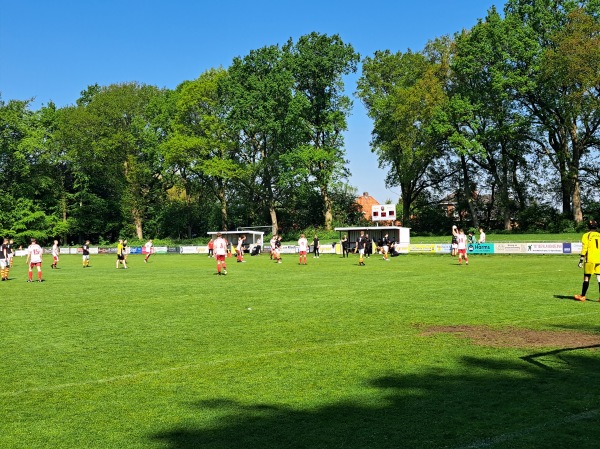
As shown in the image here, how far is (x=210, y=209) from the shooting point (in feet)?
283

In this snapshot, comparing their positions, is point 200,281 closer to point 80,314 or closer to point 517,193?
point 80,314

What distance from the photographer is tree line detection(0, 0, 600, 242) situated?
5694 centimetres

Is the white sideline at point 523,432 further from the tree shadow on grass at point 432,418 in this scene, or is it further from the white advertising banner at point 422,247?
the white advertising banner at point 422,247

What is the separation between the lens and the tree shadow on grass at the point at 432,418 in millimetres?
5867

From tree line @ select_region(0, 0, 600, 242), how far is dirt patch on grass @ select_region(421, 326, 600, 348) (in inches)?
1741

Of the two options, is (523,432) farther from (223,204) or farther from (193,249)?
(223,204)

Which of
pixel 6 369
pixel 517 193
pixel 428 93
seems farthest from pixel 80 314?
pixel 517 193

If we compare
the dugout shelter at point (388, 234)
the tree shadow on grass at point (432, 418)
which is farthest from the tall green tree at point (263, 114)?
the tree shadow on grass at point (432, 418)

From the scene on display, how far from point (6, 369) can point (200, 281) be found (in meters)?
16.4

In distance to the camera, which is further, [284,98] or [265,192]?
[265,192]

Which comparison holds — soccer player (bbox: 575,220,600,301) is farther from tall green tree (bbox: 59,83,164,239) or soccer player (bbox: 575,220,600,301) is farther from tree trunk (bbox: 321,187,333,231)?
tall green tree (bbox: 59,83,164,239)

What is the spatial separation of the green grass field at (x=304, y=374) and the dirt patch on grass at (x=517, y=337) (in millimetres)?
35

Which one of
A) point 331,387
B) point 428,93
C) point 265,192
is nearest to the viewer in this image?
point 331,387

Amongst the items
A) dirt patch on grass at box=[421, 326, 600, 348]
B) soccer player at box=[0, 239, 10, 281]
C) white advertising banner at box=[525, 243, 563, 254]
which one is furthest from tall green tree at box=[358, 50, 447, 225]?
dirt patch on grass at box=[421, 326, 600, 348]
